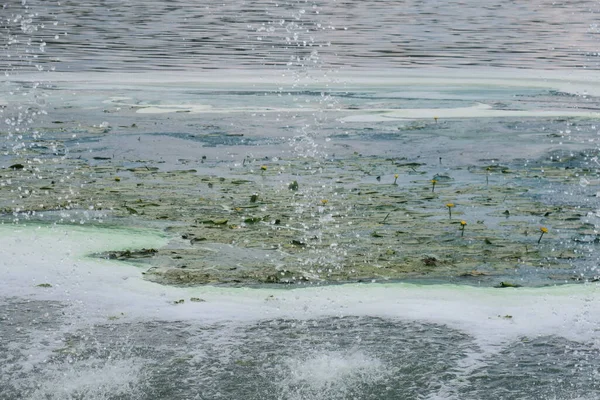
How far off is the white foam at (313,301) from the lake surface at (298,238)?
0.02m

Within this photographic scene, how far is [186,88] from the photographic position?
15664 millimetres

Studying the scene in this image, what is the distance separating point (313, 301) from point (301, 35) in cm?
2378

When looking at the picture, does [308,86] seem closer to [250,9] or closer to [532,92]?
[532,92]

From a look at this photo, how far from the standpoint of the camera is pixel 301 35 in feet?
95.0

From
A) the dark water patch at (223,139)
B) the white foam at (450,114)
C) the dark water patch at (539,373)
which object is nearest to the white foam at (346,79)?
the white foam at (450,114)

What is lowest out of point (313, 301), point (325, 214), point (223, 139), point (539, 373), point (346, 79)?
point (346, 79)

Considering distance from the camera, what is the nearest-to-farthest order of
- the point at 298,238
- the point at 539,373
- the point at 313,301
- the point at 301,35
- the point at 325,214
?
the point at 539,373 < the point at 313,301 < the point at 298,238 < the point at 325,214 < the point at 301,35

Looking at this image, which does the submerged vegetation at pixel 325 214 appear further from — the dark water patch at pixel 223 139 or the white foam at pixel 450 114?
the white foam at pixel 450 114

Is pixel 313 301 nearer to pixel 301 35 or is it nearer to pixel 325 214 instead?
pixel 325 214

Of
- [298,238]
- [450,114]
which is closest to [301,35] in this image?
[450,114]

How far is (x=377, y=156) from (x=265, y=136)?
1781mm

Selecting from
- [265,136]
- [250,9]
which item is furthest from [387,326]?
[250,9]

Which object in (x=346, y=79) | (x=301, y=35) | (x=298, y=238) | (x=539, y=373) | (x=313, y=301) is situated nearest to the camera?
(x=539, y=373)

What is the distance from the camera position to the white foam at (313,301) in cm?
533
